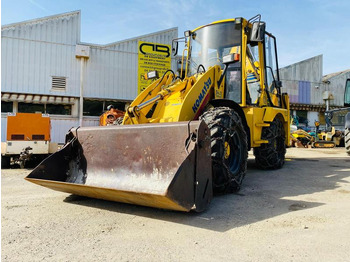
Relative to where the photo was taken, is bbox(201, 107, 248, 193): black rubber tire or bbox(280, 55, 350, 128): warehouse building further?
bbox(280, 55, 350, 128): warehouse building

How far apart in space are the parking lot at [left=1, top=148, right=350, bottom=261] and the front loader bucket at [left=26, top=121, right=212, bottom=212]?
0.78 ft

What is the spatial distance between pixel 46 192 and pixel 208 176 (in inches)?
113

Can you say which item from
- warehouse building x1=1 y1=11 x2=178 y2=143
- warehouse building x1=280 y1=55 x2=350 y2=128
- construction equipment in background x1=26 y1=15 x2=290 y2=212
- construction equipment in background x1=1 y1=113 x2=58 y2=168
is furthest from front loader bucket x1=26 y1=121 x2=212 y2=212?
warehouse building x1=280 y1=55 x2=350 y2=128

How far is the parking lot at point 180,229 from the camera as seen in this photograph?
96.2 inches

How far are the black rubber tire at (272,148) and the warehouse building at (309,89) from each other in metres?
18.8

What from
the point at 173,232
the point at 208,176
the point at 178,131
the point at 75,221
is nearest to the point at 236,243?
the point at 173,232

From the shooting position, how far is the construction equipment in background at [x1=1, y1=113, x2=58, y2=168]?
7.73m

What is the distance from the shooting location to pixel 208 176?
3453 mm

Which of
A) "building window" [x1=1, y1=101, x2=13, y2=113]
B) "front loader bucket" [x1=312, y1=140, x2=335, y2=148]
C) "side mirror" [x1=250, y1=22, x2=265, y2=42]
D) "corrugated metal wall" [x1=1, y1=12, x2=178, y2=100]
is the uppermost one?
"corrugated metal wall" [x1=1, y1=12, x2=178, y2=100]

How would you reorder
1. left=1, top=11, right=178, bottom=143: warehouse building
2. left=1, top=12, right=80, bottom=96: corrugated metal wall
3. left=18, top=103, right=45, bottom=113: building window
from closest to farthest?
left=1, top=12, right=80, bottom=96: corrugated metal wall
left=1, top=11, right=178, bottom=143: warehouse building
left=18, top=103, right=45, bottom=113: building window

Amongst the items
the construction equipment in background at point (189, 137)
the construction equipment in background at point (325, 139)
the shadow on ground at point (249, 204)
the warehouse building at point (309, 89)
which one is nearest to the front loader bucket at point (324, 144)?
the construction equipment in background at point (325, 139)

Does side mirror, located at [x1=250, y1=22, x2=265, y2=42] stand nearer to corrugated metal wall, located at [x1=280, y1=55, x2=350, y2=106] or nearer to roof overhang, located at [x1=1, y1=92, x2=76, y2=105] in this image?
roof overhang, located at [x1=1, y1=92, x2=76, y2=105]

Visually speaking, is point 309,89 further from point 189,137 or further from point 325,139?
point 189,137

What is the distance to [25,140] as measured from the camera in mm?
7891
